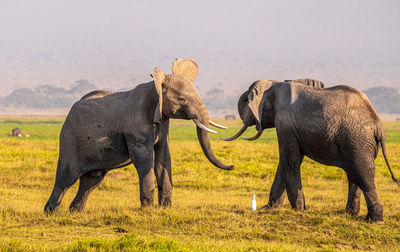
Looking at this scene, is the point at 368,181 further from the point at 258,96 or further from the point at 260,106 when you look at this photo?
the point at 258,96

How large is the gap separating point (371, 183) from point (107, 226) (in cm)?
526

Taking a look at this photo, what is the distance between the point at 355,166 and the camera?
1015 centimetres

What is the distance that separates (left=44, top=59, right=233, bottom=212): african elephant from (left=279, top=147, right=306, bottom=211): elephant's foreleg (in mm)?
1169

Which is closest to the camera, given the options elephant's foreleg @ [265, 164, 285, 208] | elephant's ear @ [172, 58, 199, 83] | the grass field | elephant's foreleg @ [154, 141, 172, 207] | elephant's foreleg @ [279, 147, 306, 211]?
the grass field

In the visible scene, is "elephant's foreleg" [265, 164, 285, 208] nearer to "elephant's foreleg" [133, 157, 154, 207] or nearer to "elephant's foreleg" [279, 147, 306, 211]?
"elephant's foreleg" [279, 147, 306, 211]

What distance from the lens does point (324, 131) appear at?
10.4 metres

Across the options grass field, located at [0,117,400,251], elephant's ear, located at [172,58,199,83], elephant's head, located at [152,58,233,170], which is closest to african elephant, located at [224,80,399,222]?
grass field, located at [0,117,400,251]

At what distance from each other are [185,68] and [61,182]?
3797mm

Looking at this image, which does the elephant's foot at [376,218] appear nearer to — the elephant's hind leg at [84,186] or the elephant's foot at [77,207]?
the elephant's hind leg at [84,186]

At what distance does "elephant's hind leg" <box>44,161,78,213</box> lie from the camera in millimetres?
11359

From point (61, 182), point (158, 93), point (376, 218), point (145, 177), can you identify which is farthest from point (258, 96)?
point (61, 182)

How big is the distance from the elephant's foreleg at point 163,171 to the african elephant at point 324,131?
6.97 ft

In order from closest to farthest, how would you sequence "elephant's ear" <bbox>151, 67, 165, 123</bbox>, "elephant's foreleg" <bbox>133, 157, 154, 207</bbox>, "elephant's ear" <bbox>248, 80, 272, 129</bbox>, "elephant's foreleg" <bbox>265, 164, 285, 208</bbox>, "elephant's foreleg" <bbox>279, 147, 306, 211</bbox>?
"elephant's ear" <bbox>151, 67, 165, 123</bbox> < "elephant's foreleg" <bbox>133, 157, 154, 207</bbox> < "elephant's foreleg" <bbox>279, 147, 306, 211</bbox> < "elephant's ear" <bbox>248, 80, 272, 129</bbox> < "elephant's foreleg" <bbox>265, 164, 285, 208</bbox>

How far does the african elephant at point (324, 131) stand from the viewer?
33.4ft
